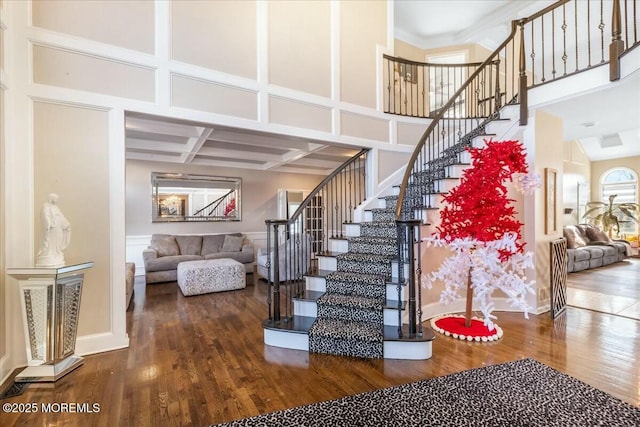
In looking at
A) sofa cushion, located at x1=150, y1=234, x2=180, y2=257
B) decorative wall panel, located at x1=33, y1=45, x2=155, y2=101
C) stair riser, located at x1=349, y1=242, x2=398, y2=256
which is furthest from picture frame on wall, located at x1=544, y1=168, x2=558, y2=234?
sofa cushion, located at x1=150, y1=234, x2=180, y2=257

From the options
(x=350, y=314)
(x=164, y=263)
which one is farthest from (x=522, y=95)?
(x=164, y=263)

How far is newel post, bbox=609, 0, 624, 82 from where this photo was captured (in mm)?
3025

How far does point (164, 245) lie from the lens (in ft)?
21.3

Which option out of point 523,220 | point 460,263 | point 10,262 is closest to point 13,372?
point 10,262

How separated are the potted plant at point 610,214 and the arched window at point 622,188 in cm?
21

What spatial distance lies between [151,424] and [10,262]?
1915 millimetres

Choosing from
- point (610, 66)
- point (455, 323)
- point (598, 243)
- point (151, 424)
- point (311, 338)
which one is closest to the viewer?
point (151, 424)

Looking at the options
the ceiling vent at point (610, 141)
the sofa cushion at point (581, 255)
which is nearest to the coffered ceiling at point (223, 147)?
the sofa cushion at point (581, 255)

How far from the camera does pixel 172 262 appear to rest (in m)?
6.04

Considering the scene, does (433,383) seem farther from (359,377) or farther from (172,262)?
(172,262)

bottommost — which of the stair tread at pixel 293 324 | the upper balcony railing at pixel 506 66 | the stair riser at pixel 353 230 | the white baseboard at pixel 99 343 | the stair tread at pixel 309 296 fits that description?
the white baseboard at pixel 99 343

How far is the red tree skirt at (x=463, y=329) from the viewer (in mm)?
3125

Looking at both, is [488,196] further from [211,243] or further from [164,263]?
[211,243]

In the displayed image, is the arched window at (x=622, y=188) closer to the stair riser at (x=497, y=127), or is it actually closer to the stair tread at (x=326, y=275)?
the stair riser at (x=497, y=127)
